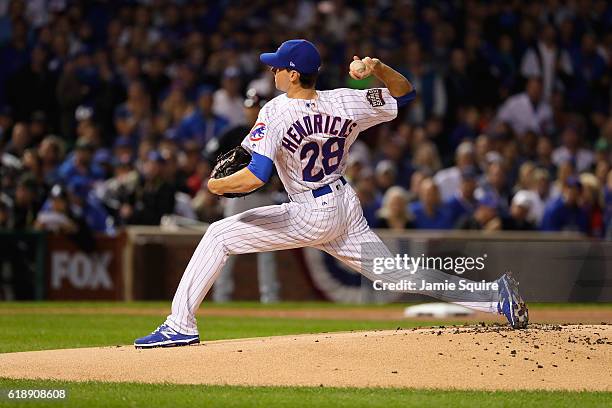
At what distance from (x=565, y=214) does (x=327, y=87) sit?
3.80m

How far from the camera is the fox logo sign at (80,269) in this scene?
1476 cm

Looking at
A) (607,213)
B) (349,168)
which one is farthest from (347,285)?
(607,213)

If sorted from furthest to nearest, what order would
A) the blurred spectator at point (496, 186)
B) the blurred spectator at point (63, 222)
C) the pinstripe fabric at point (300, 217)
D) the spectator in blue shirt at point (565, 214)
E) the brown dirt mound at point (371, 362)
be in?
the blurred spectator at point (496, 186), the spectator in blue shirt at point (565, 214), the blurred spectator at point (63, 222), the pinstripe fabric at point (300, 217), the brown dirt mound at point (371, 362)

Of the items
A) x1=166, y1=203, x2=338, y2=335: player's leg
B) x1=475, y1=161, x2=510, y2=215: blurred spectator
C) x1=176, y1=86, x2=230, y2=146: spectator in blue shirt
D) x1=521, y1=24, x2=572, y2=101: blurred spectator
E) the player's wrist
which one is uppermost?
x1=521, y1=24, x2=572, y2=101: blurred spectator

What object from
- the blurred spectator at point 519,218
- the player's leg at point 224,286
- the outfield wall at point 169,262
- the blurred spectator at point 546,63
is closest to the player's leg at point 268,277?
the player's leg at point 224,286

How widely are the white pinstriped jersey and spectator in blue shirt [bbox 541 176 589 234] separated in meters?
8.38

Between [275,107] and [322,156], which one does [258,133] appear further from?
[322,156]

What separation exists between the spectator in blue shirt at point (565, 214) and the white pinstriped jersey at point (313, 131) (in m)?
8.38

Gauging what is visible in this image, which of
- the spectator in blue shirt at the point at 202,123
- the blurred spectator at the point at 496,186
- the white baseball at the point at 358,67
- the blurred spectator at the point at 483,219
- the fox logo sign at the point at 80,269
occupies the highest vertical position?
the spectator in blue shirt at the point at 202,123

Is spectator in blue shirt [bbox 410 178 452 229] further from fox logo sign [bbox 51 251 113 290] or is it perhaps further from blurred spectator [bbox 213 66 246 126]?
fox logo sign [bbox 51 251 113 290]

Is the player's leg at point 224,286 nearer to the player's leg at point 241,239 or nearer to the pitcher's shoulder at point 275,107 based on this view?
the player's leg at point 241,239

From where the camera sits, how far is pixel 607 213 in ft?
52.9

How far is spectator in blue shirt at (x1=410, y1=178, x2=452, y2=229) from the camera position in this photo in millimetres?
→ 15375

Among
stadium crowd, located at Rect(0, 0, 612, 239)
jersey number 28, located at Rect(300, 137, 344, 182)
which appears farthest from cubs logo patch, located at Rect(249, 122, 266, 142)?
stadium crowd, located at Rect(0, 0, 612, 239)
